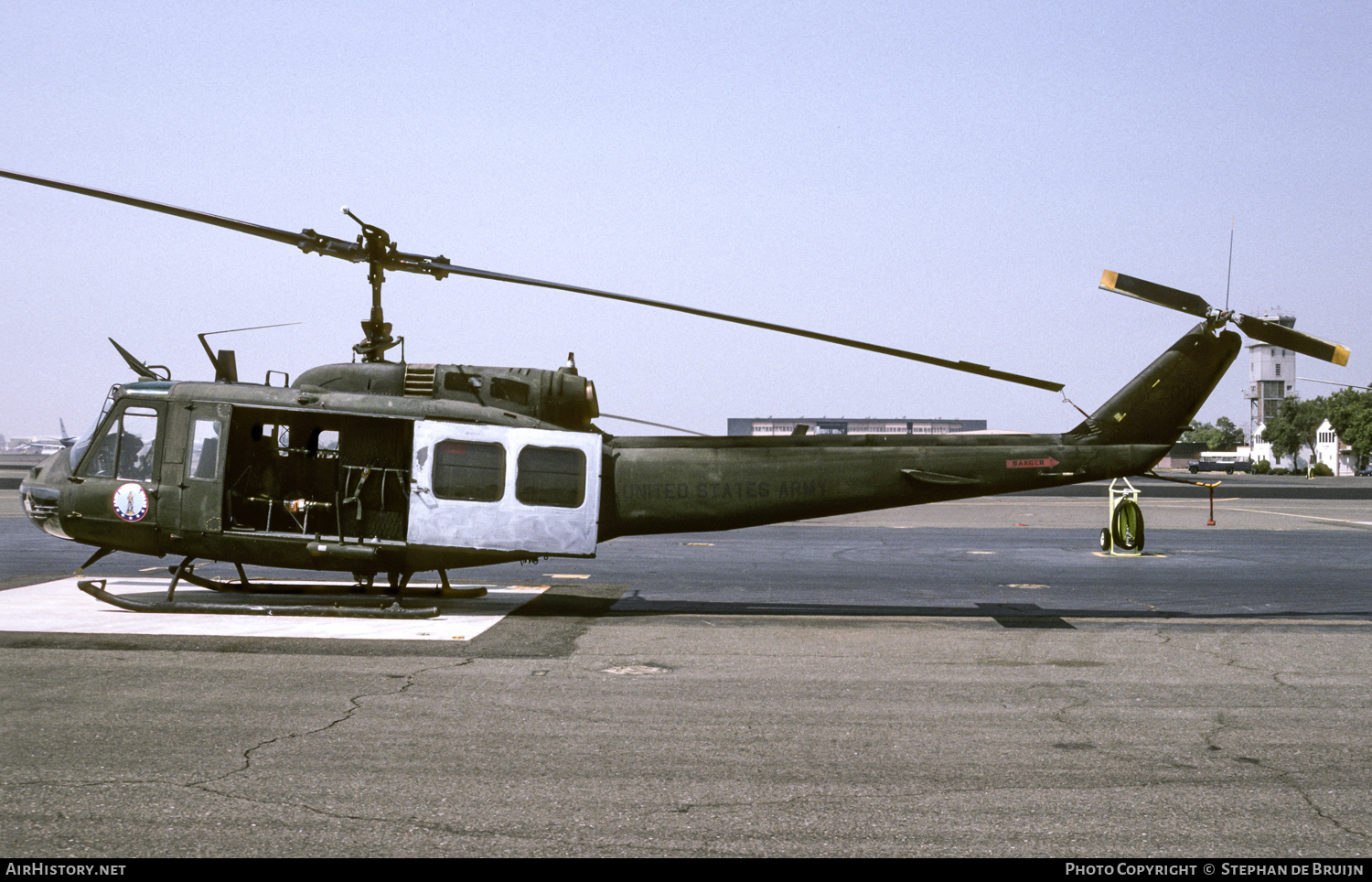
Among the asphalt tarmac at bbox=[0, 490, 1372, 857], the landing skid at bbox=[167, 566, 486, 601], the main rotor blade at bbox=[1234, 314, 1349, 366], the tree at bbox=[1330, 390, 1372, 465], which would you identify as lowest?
the landing skid at bbox=[167, 566, 486, 601]

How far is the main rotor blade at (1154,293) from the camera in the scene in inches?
539

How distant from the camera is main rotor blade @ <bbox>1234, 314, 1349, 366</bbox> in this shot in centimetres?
1333

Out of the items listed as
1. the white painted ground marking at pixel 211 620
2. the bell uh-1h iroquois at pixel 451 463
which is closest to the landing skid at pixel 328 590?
the white painted ground marking at pixel 211 620

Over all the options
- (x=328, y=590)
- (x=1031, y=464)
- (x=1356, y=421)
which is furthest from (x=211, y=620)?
(x=1356, y=421)

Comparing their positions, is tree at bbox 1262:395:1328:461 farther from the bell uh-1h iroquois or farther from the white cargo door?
the white cargo door

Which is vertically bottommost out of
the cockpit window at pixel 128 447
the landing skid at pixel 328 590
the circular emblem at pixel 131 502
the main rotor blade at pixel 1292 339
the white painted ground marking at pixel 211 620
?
the white painted ground marking at pixel 211 620

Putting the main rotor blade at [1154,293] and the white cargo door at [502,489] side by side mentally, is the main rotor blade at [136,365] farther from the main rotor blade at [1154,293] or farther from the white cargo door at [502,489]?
the main rotor blade at [1154,293]

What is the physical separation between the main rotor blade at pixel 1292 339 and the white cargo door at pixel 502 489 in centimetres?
899

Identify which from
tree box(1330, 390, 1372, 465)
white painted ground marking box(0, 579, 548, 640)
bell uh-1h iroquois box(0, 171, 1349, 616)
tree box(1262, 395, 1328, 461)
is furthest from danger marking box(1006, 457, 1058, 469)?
tree box(1262, 395, 1328, 461)

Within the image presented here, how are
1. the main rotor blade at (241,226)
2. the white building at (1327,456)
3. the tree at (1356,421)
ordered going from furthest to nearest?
1. the white building at (1327,456)
2. the tree at (1356,421)
3. the main rotor blade at (241,226)

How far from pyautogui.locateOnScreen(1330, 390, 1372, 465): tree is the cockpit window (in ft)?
518

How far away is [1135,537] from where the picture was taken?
23.1 m
